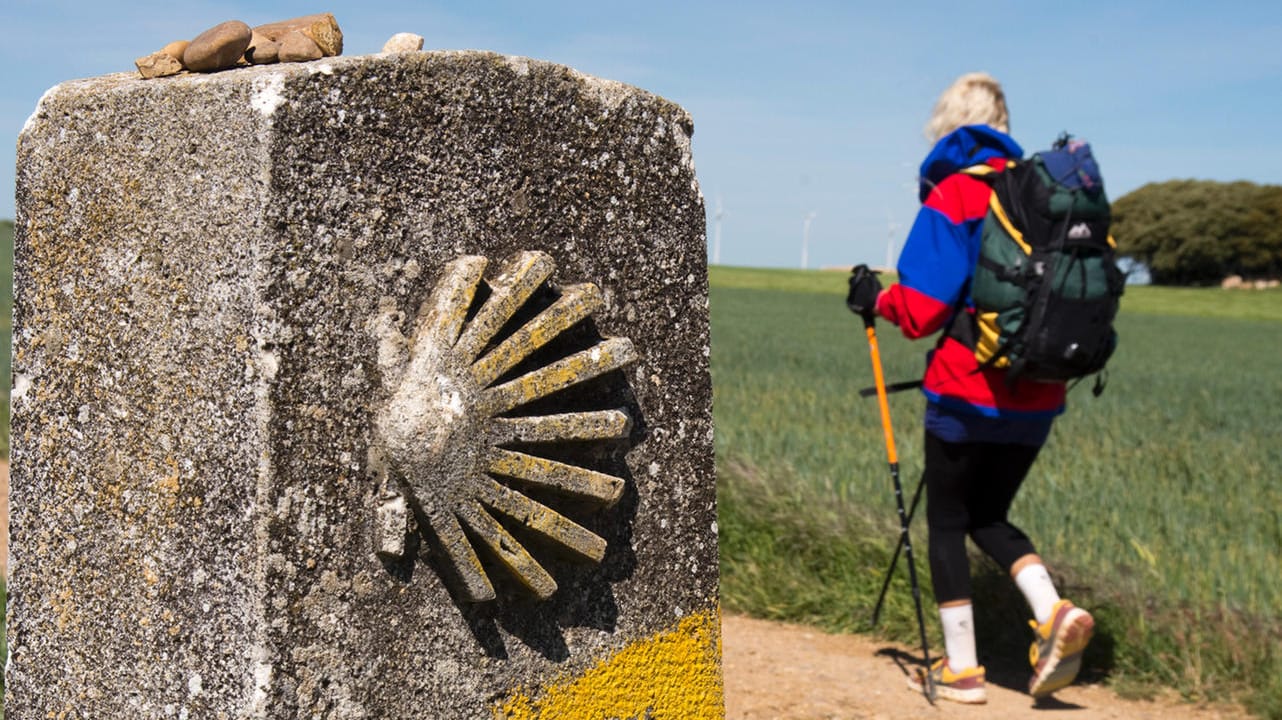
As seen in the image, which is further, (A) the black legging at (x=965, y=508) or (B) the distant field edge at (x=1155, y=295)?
(B) the distant field edge at (x=1155, y=295)

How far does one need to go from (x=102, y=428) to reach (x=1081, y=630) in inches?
136

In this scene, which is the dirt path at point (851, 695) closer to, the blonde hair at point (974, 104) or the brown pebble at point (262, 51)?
the blonde hair at point (974, 104)

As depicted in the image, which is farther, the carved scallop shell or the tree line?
the tree line

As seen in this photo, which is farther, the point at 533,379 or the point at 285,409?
the point at 533,379

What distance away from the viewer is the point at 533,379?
1763 millimetres

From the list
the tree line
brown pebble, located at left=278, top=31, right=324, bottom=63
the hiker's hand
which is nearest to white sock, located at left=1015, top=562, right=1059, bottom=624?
the hiker's hand

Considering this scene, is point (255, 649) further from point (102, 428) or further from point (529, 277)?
point (529, 277)

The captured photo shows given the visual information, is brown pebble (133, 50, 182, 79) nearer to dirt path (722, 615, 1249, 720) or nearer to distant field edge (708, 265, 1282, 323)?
dirt path (722, 615, 1249, 720)

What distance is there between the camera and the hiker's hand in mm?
4578

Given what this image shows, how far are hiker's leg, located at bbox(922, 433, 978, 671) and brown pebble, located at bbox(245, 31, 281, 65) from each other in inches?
125

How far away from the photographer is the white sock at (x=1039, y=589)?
4.35m

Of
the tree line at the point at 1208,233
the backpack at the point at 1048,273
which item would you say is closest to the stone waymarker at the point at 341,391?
the backpack at the point at 1048,273

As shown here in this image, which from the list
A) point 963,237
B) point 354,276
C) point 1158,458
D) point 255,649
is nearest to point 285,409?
point 354,276

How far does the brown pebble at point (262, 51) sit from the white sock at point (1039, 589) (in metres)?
3.45
